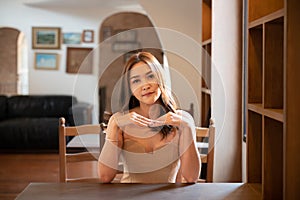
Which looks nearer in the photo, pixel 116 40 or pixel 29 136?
pixel 29 136

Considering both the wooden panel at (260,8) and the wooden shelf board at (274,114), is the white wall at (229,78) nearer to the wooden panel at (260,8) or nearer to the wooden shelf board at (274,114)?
the wooden panel at (260,8)

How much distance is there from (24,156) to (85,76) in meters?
2.32

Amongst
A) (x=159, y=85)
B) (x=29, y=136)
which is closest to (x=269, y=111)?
(x=159, y=85)

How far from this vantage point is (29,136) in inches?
275

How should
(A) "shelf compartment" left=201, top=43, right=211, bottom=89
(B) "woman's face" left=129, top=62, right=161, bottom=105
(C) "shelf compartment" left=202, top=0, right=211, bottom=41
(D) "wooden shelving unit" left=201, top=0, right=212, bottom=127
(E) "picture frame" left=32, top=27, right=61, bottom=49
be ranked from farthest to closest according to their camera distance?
(E) "picture frame" left=32, top=27, right=61, bottom=49 < (C) "shelf compartment" left=202, top=0, right=211, bottom=41 < (D) "wooden shelving unit" left=201, top=0, right=212, bottom=127 < (A) "shelf compartment" left=201, top=43, right=211, bottom=89 < (B) "woman's face" left=129, top=62, right=161, bottom=105

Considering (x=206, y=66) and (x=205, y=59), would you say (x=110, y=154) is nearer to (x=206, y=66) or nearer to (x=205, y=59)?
(x=206, y=66)

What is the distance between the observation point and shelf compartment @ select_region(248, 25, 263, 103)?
1.79 metres

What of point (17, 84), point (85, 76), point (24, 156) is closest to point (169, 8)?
point (24, 156)

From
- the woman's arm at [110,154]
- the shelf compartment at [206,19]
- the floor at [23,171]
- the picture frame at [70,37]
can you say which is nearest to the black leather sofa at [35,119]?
the floor at [23,171]

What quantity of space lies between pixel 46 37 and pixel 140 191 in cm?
731

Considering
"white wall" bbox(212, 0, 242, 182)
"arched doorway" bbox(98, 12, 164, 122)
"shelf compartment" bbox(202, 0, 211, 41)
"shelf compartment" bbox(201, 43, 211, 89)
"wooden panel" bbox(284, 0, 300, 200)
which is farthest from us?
"arched doorway" bbox(98, 12, 164, 122)

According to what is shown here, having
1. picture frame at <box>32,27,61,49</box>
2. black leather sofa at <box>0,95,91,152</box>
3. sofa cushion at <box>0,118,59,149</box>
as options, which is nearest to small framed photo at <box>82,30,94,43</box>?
picture frame at <box>32,27,61,49</box>

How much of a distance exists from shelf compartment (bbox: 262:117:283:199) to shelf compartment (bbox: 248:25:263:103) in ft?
0.97

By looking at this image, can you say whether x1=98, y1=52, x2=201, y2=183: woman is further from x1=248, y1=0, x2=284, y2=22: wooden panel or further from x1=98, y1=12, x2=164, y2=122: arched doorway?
x1=98, y1=12, x2=164, y2=122: arched doorway
